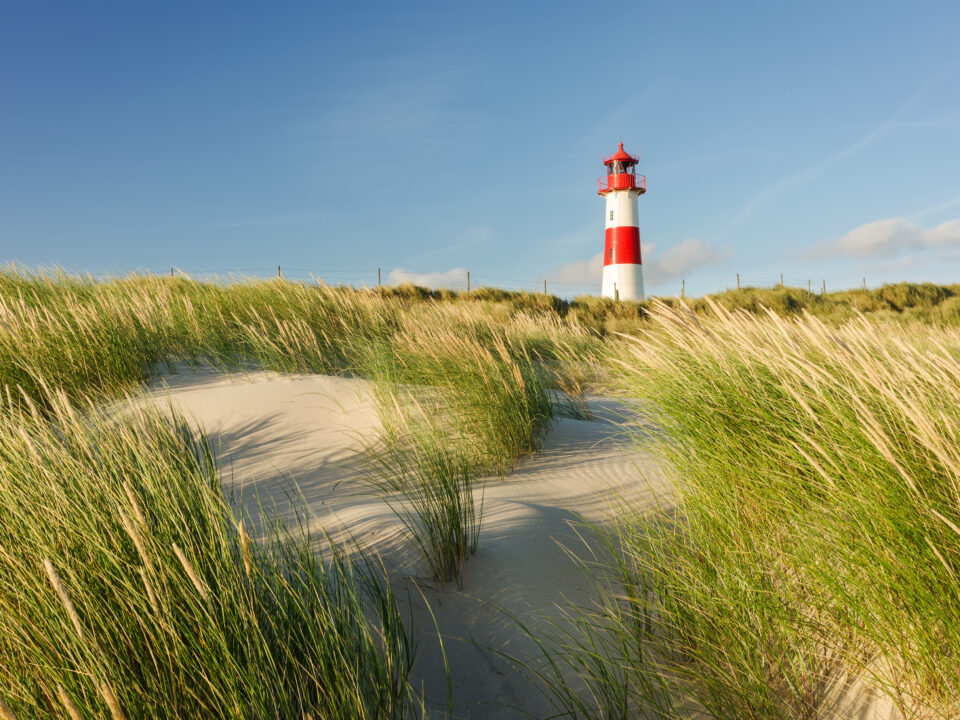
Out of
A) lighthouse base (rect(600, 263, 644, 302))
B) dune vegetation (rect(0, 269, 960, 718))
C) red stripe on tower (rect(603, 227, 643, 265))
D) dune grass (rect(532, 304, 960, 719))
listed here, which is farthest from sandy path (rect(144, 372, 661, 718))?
red stripe on tower (rect(603, 227, 643, 265))

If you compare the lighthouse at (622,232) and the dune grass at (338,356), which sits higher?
the lighthouse at (622,232)

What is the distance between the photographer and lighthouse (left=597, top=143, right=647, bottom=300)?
2505 cm

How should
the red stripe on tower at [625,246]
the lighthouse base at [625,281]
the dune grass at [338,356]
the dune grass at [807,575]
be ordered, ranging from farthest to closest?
the red stripe on tower at [625,246]
the lighthouse base at [625,281]
the dune grass at [338,356]
the dune grass at [807,575]

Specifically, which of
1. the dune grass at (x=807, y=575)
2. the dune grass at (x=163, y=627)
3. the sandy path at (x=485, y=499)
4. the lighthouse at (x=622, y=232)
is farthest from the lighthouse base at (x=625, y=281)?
the dune grass at (x=163, y=627)

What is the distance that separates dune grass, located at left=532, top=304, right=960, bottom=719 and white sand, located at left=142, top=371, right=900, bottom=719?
0.18 metres

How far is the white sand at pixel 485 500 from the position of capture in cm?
204

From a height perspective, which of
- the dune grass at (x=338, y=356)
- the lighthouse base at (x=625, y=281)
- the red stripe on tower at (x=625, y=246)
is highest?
the red stripe on tower at (x=625, y=246)

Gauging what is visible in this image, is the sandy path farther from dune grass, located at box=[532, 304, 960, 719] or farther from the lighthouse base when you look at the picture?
the lighthouse base

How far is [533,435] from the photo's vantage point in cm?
416

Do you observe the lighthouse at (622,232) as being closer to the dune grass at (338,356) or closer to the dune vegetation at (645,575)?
the dune grass at (338,356)

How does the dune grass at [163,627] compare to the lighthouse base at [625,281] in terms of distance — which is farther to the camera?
the lighthouse base at [625,281]

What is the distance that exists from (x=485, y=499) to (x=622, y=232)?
956 inches

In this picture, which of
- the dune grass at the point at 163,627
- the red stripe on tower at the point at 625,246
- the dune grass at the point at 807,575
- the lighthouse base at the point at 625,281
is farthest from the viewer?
the red stripe on tower at the point at 625,246

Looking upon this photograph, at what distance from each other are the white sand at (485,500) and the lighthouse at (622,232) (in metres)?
20.0
